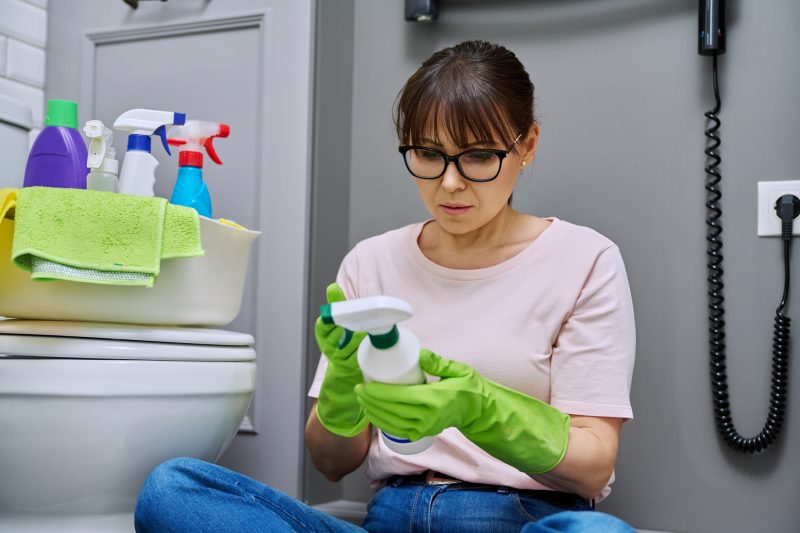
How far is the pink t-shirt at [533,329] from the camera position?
1.07 metres

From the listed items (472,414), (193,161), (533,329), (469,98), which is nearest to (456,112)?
(469,98)

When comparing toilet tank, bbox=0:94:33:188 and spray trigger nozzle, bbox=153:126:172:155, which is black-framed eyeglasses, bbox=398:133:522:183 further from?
toilet tank, bbox=0:94:33:188

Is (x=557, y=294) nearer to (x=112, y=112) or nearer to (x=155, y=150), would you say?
(x=155, y=150)

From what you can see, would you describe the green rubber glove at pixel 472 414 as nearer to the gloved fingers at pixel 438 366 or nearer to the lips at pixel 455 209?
the gloved fingers at pixel 438 366

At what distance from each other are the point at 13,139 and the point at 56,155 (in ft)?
0.59

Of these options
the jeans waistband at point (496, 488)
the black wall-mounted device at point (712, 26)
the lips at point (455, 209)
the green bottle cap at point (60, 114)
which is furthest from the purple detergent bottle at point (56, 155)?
the black wall-mounted device at point (712, 26)

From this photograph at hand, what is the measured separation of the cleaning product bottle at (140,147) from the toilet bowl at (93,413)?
0.25 meters

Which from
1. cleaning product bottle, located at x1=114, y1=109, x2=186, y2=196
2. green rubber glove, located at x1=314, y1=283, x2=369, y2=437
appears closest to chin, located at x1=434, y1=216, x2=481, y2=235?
green rubber glove, located at x1=314, y1=283, x2=369, y2=437

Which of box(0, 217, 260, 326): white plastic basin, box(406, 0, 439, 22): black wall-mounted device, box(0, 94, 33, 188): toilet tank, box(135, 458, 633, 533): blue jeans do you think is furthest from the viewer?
box(406, 0, 439, 22): black wall-mounted device

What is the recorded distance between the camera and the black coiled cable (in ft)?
4.39

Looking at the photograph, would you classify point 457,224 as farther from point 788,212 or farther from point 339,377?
point 788,212

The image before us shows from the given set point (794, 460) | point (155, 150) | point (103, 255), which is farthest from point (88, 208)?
point (794, 460)

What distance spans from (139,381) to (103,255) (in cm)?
18

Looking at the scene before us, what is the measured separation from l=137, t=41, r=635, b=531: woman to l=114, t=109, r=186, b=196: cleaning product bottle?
42 cm
